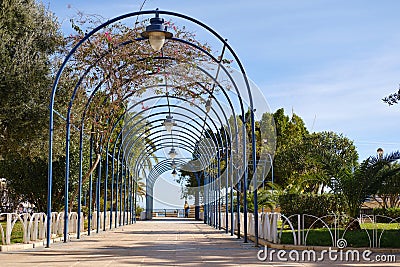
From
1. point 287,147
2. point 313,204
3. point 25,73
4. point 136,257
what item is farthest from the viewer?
point 287,147

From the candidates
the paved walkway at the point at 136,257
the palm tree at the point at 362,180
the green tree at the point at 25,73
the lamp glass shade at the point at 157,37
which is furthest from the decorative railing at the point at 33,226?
the palm tree at the point at 362,180

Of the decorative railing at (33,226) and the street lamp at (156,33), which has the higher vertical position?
the street lamp at (156,33)

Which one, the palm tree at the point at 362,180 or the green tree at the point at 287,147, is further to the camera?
the green tree at the point at 287,147

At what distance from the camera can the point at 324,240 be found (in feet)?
43.8

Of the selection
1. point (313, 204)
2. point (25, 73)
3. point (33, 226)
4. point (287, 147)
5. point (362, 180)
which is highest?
point (287, 147)

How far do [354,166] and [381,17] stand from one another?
15.0ft

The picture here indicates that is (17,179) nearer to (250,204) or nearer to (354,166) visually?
(250,204)

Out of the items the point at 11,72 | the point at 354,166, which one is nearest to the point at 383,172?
the point at 354,166

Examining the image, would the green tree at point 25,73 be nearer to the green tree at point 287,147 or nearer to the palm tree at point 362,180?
the palm tree at point 362,180

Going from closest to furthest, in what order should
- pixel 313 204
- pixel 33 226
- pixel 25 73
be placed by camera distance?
1. pixel 33 226
2. pixel 25 73
3. pixel 313 204

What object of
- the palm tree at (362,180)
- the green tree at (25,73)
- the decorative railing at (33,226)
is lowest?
the decorative railing at (33,226)

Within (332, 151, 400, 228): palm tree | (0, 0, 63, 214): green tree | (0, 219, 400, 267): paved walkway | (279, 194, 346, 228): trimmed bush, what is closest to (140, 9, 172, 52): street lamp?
(0, 219, 400, 267): paved walkway

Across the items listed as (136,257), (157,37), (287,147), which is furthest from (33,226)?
(287,147)

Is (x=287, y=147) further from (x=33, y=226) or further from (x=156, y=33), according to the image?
(x=156, y=33)
